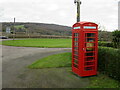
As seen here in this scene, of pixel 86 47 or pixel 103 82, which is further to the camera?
pixel 86 47

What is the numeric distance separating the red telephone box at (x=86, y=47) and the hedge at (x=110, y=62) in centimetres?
51

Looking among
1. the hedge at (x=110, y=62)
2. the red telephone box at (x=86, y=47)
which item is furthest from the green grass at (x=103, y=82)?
the red telephone box at (x=86, y=47)

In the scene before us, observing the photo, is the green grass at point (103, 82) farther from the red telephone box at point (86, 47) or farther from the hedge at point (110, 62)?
the red telephone box at point (86, 47)

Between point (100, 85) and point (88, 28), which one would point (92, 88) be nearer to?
A: point (100, 85)

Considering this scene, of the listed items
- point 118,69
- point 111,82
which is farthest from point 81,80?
point 118,69

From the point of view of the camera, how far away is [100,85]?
179 inches

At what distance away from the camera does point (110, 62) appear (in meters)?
5.30

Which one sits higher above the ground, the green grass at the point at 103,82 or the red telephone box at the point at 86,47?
the red telephone box at the point at 86,47

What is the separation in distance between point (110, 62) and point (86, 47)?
1223 mm

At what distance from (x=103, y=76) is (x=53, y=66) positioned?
285 cm

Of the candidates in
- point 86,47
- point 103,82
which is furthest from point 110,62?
point 86,47

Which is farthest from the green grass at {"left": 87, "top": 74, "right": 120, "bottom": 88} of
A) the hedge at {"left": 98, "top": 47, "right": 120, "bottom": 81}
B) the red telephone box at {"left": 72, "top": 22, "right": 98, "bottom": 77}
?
the red telephone box at {"left": 72, "top": 22, "right": 98, "bottom": 77}

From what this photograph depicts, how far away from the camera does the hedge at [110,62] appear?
4895mm

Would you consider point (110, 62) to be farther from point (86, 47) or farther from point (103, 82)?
point (86, 47)
